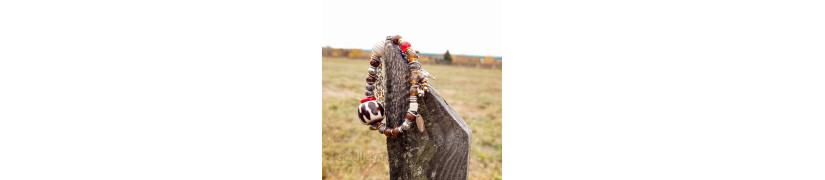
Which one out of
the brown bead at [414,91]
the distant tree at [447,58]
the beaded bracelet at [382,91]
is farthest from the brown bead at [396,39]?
the distant tree at [447,58]

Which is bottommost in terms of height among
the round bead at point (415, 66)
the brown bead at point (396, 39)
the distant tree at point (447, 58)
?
the round bead at point (415, 66)

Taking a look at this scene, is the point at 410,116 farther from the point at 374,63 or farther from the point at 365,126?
the point at 365,126

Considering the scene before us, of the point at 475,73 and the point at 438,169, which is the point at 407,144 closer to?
the point at 438,169

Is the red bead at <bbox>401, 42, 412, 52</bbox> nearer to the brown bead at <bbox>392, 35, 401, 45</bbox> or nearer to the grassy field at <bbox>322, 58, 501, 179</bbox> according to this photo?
the brown bead at <bbox>392, 35, 401, 45</bbox>

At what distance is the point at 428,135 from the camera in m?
1.81

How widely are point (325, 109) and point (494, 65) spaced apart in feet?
7.50

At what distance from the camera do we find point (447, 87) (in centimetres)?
579

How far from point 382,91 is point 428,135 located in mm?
369

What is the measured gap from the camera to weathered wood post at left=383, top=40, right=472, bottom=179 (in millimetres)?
1797

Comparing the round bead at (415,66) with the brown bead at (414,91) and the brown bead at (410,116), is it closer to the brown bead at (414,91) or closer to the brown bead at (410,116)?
the brown bead at (414,91)

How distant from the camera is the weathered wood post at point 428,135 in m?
1.80

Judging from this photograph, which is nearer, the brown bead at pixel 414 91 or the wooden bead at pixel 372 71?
the brown bead at pixel 414 91

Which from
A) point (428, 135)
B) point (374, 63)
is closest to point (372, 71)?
point (374, 63)

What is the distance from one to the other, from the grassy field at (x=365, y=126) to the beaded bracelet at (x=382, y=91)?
178 cm
